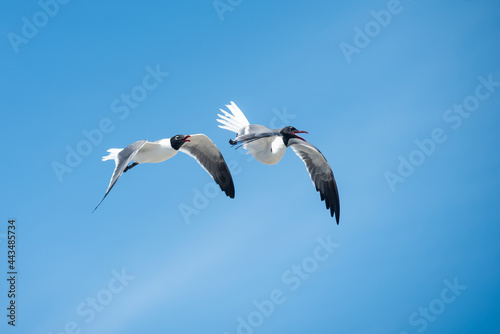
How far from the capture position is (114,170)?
6754mm

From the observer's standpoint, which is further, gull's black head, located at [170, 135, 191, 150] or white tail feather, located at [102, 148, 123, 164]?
gull's black head, located at [170, 135, 191, 150]

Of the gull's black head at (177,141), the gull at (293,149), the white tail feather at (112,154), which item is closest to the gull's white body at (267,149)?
the gull at (293,149)

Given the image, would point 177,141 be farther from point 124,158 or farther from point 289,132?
point 289,132

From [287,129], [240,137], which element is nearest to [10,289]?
[240,137]

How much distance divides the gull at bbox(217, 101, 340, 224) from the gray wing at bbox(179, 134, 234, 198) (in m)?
0.45

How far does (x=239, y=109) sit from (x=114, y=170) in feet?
9.21

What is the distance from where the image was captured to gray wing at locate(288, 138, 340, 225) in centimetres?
799

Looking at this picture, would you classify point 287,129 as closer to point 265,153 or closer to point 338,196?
point 265,153

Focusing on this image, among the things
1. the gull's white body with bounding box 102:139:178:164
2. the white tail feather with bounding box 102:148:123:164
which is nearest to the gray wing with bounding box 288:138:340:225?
the gull's white body with bounding box 102:139:178:164

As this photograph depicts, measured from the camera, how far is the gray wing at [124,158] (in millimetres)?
6532

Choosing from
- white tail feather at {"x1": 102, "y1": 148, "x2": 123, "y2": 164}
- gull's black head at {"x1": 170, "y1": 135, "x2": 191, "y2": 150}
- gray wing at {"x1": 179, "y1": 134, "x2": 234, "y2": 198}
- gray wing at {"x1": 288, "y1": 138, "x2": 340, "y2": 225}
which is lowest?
gray wing at {"x1": 288, "y1": 138, "x2": 340, "y2": 225}

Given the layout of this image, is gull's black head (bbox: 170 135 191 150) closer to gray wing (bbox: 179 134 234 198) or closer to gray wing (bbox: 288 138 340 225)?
gray wing (bbox: 179 134 234 198)

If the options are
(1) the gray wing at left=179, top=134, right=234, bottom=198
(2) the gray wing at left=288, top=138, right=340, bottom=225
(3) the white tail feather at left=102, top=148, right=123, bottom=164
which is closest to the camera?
(3) the white tail feather at left=102, top=148, right=123, bottom=164

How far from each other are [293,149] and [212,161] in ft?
3.78
